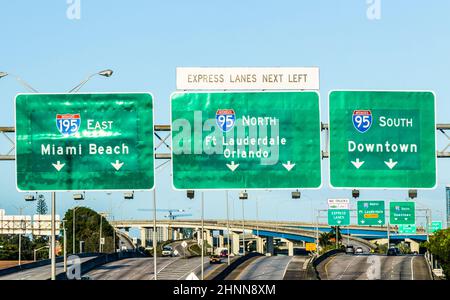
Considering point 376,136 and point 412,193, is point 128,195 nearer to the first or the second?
point 376,136

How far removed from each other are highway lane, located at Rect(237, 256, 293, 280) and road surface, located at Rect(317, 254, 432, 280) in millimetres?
4995

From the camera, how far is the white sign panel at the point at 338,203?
386 feet

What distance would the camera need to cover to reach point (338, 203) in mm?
118188

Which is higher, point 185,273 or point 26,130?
point 26,130

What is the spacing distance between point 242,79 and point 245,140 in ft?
7.11

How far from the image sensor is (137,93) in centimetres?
3034

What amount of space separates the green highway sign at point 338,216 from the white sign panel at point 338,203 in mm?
509

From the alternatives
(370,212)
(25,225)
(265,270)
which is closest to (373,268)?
(370,212)

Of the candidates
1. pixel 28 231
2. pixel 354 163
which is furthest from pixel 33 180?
pixel 28 231

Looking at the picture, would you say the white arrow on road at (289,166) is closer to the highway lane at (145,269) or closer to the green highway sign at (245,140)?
the green highway sign at (245,140)

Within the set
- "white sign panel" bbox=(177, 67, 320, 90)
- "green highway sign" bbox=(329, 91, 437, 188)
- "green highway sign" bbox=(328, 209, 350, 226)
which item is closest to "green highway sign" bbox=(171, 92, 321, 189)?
"white sign panel" bbox=(177, 67, 320, 90)

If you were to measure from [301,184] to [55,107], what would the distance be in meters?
9.22
